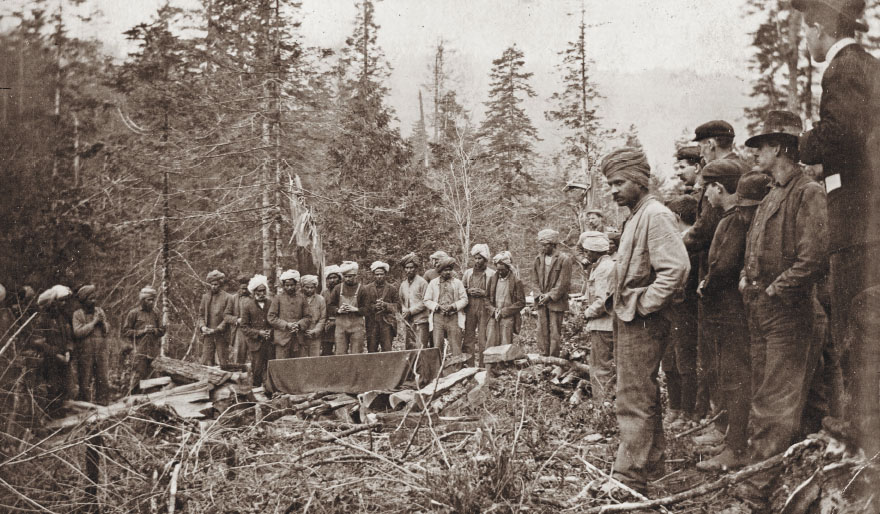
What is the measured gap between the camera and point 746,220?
183 inches

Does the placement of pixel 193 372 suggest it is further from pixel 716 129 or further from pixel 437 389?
pixel 716 129

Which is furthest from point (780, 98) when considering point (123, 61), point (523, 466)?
point (123, 61)

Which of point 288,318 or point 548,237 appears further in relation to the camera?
point 288,318

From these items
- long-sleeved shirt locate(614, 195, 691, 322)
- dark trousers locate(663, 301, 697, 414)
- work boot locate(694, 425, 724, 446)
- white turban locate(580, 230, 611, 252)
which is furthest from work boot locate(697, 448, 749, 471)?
white turban locate(580, 230, 611, 252)

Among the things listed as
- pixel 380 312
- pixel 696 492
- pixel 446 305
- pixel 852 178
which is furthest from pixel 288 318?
pixel 852 178

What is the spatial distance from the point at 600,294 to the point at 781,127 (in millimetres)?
3528

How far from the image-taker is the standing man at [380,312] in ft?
36.9

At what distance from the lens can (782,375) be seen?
147 inches

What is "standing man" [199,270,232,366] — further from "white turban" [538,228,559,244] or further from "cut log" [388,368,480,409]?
"white turban" [538,228,559,244]

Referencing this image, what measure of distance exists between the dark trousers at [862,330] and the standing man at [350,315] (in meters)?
8.58

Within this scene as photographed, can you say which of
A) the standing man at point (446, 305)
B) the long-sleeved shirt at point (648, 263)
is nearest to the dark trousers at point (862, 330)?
the long-sleeved shirt at point (648, 263)

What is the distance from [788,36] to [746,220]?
12.7 ft

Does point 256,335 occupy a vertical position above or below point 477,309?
below

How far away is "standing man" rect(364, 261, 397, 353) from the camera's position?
11242mm
